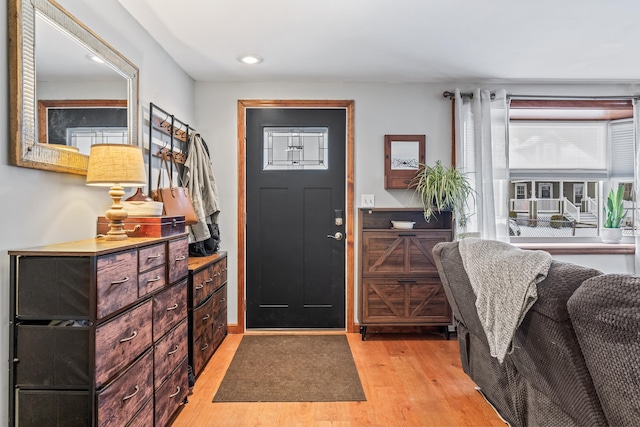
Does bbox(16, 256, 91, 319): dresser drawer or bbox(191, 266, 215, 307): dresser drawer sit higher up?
bbox(16, 256, 91, 319): dresser drawer

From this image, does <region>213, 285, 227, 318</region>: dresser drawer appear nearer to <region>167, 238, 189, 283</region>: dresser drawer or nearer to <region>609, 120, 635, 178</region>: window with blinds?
<region>167, 238, 189, 283</region>: dresser drawer

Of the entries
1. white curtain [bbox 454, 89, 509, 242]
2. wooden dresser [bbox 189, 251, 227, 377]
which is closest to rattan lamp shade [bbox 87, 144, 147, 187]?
wooden dresser [bbox 189, 251, 227, 377]

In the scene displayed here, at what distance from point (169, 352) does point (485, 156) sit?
10.2 feet

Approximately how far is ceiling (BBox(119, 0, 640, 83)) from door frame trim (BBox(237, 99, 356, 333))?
8.8 inches

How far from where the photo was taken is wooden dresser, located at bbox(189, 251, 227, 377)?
2.61 meters

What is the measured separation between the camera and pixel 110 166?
1730mm

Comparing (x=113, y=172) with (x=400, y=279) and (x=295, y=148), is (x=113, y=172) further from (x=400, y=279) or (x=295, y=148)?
(x=400, y=279)

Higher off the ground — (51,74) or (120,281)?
(51,74)

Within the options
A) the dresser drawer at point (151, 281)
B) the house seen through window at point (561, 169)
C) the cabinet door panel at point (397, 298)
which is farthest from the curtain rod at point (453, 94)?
the dresser drawer at point (151, 281)

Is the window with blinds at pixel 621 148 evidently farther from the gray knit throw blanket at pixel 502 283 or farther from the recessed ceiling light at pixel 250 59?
the recessed ceiling light at pixel 250 59

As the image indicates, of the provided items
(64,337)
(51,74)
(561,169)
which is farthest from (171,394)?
(561,169)

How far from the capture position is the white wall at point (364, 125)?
367 cm

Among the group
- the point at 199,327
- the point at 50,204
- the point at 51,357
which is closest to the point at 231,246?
the point at 199,327

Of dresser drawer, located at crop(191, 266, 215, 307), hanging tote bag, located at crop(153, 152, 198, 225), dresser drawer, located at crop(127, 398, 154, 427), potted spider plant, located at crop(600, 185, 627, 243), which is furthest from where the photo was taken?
potted spider plant, located at crop(600, 185, 627, 243)
